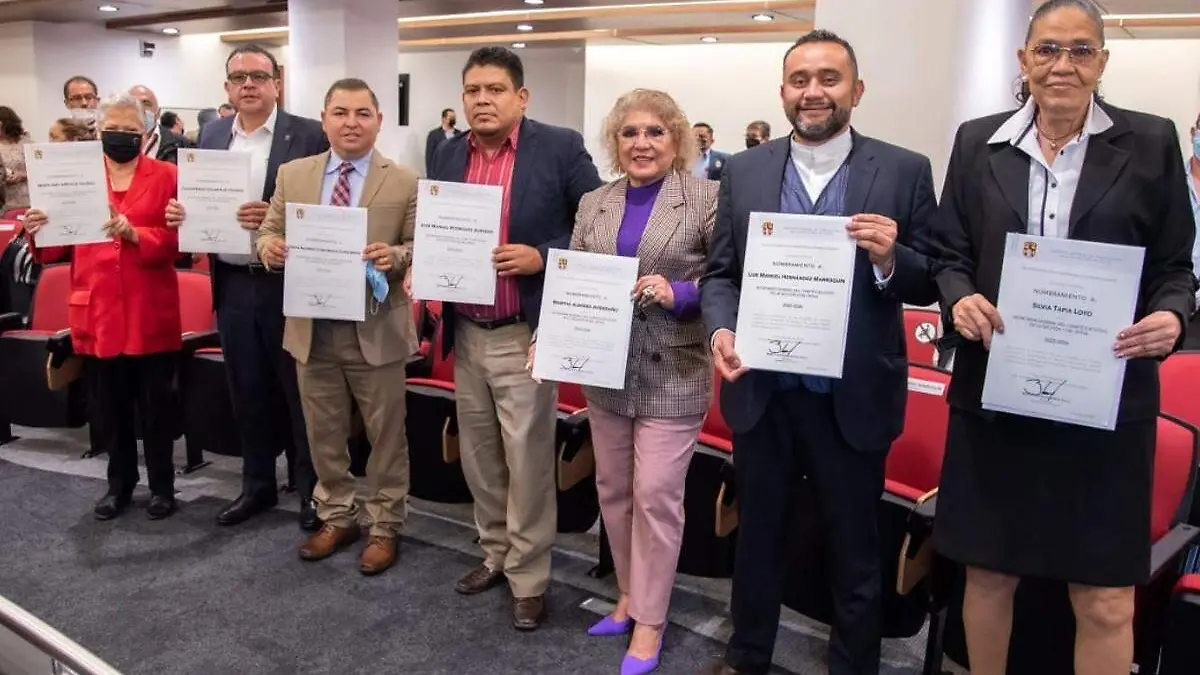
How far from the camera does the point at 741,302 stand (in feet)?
7.00

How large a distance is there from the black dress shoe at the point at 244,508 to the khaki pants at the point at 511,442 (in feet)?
3.90

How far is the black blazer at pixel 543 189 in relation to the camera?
9.05ft

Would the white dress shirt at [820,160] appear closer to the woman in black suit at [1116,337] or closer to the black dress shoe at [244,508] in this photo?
the woman in black suit at [1116,337]

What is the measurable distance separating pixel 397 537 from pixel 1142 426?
2.47 meters

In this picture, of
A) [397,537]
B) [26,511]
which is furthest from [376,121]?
[26,511]

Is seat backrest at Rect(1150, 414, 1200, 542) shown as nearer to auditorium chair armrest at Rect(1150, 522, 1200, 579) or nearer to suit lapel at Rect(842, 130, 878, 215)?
auditorium chair armrest at Rect(1150, 522, 1200, 579)

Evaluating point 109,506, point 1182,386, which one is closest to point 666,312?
point 1182,386

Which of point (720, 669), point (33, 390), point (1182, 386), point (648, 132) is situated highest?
point (648, 132)

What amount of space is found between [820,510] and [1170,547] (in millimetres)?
778

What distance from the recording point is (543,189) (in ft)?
9.05

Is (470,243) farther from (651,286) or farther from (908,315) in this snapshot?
(908,315)
